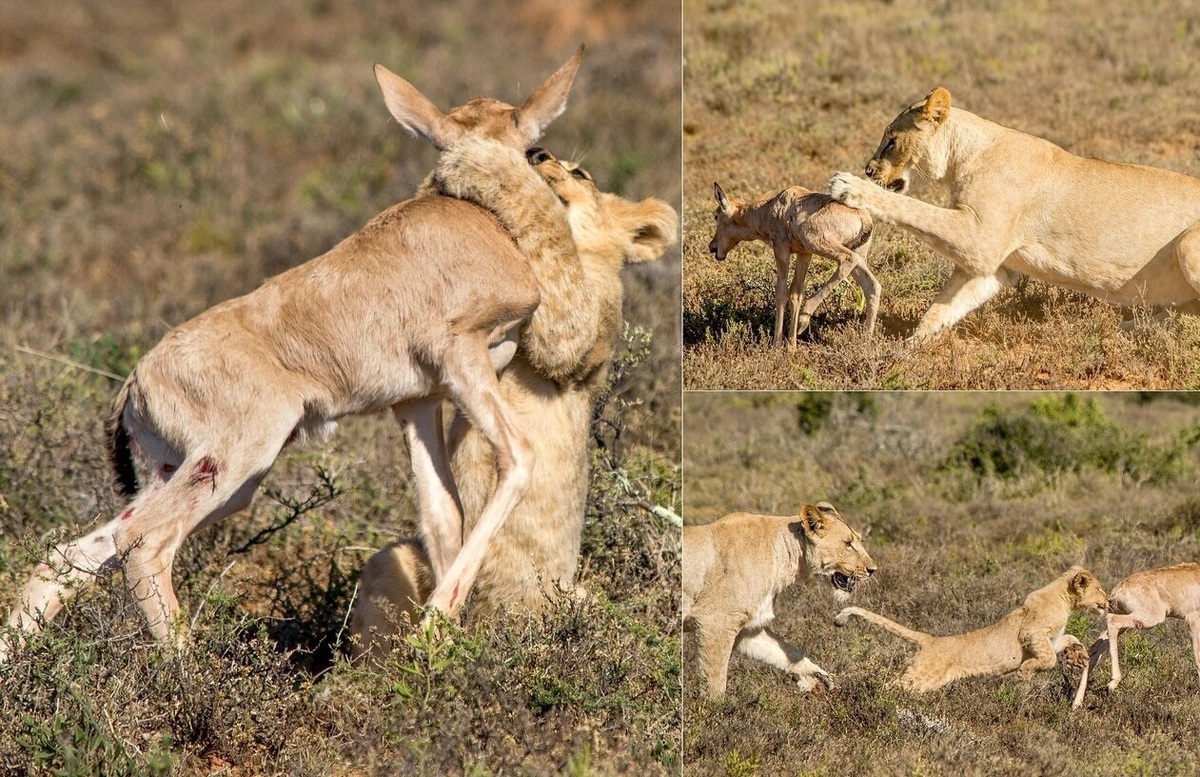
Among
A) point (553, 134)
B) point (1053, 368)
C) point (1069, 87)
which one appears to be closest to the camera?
point (1053, 368)

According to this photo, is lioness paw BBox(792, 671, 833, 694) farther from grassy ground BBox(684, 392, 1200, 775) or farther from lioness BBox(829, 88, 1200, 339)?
lioness BBox(829, 88, 1200, 339)

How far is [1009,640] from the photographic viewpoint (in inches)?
199

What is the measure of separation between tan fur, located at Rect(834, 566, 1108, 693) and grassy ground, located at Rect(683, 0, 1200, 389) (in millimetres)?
1057

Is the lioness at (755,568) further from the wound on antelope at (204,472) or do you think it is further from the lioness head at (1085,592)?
the wound on antelope at (204,472)

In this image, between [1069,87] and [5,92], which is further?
[5,92]

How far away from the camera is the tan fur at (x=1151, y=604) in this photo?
5012 millimetres

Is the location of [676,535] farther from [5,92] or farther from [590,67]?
[5,92]

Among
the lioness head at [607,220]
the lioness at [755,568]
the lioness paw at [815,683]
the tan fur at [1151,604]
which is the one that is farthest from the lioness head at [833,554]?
the lioness head at [607,220]

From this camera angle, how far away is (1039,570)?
5.39 meters

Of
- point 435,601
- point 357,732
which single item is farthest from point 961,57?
point 357,732

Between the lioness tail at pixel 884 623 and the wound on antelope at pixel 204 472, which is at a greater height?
the wound on antelope at pixel 204 472

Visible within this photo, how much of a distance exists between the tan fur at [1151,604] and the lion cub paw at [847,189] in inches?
69.9

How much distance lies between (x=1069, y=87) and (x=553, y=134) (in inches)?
375

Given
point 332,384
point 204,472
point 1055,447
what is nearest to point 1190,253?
point 1055,447
